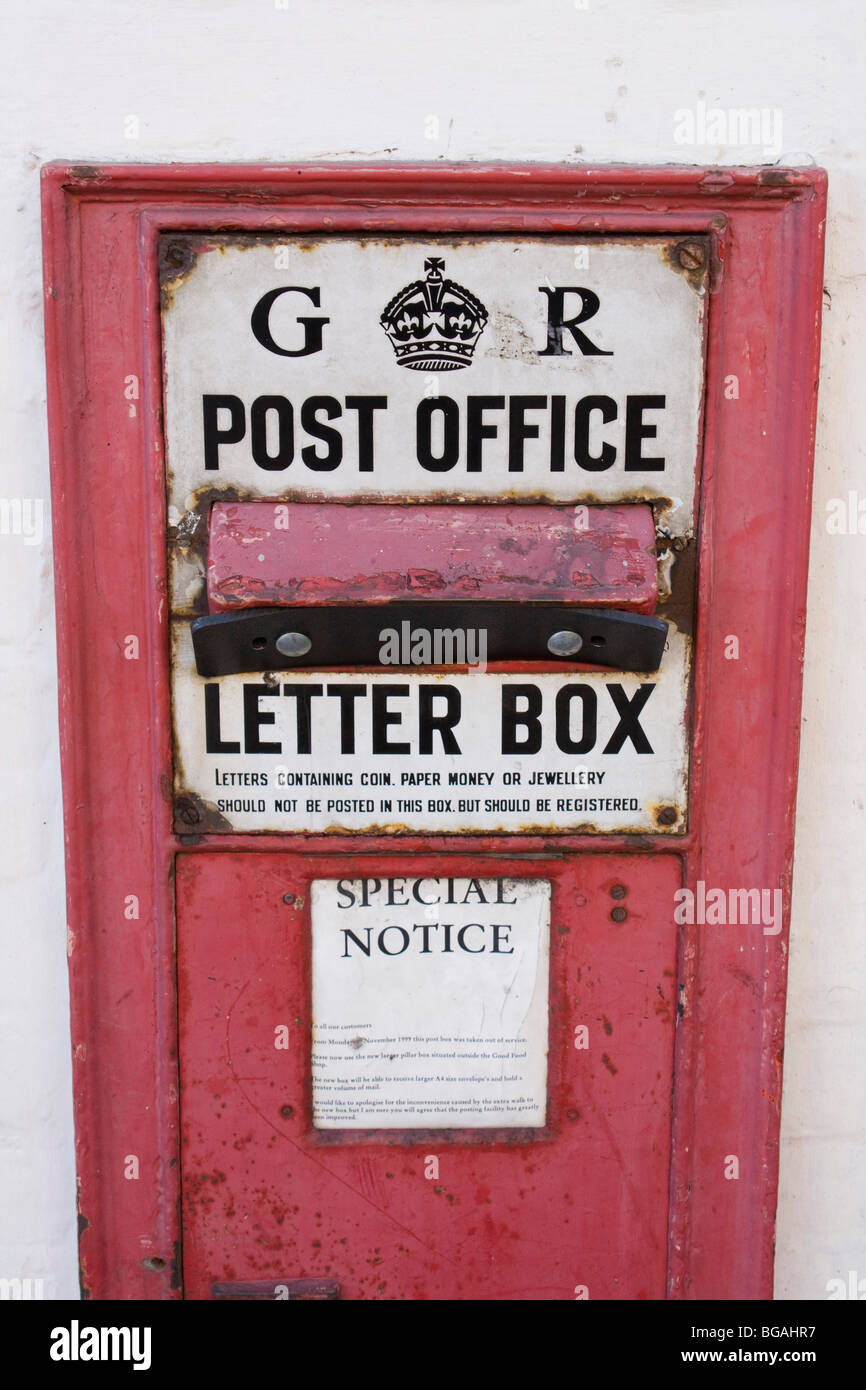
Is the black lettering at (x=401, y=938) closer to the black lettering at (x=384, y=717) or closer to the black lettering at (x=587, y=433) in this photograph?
the black lettering at (x=384, y=717)

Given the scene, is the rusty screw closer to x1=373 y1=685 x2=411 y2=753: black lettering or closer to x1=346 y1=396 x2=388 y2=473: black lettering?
x1=346 y1=396 x2=388 y2=473: black lettering

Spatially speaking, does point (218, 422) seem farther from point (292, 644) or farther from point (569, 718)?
point (569, 718)

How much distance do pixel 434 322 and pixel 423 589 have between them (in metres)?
0.28

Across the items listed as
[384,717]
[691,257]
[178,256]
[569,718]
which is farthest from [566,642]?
[178,256]

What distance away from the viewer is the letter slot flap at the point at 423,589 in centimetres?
105

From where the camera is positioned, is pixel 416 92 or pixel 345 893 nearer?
pixel 416 92

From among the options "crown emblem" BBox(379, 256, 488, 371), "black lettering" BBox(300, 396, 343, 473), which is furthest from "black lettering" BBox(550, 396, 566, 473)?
"black lettering" BBox(300, 396, 343, 473)

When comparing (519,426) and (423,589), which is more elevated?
(519,426)

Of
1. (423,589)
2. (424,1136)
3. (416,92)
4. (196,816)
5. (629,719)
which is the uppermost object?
(416,92)

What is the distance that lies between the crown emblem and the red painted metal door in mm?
552

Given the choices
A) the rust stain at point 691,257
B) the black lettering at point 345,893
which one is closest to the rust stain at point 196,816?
the black lettering at point 345,893

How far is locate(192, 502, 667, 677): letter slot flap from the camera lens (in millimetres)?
1046

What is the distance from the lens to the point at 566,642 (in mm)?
1052
